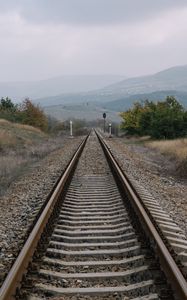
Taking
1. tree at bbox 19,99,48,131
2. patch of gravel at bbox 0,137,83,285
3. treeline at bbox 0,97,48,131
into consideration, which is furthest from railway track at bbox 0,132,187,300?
tree at bbox 19,99,48,131

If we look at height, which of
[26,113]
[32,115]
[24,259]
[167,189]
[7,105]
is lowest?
[167,189]

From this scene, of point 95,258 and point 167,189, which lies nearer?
point 95,258

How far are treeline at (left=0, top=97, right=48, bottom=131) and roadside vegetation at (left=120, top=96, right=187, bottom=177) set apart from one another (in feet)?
63.2

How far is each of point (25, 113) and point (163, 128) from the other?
128 ft

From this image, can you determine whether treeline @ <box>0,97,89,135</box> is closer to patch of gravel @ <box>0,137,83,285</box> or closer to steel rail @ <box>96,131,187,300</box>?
patch of gravel @ <box>0,137,83,285</box>

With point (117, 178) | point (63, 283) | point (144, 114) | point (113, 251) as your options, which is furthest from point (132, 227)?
point (144, 114)

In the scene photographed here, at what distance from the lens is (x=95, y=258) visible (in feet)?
22.4

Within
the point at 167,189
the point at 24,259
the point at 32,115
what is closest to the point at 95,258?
the point at 24,259

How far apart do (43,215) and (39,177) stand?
8.17m

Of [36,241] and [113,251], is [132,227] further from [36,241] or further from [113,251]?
[36,241]

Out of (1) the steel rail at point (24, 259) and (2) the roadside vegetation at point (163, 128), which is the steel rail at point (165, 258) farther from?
(2) the roadside vegetation at point (163, 128)

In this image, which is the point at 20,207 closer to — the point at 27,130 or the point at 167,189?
the point at 167,189

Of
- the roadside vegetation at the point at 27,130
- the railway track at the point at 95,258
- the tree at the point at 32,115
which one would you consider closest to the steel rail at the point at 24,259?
the railway track at the point at 95,258

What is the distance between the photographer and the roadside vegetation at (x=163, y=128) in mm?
28000
